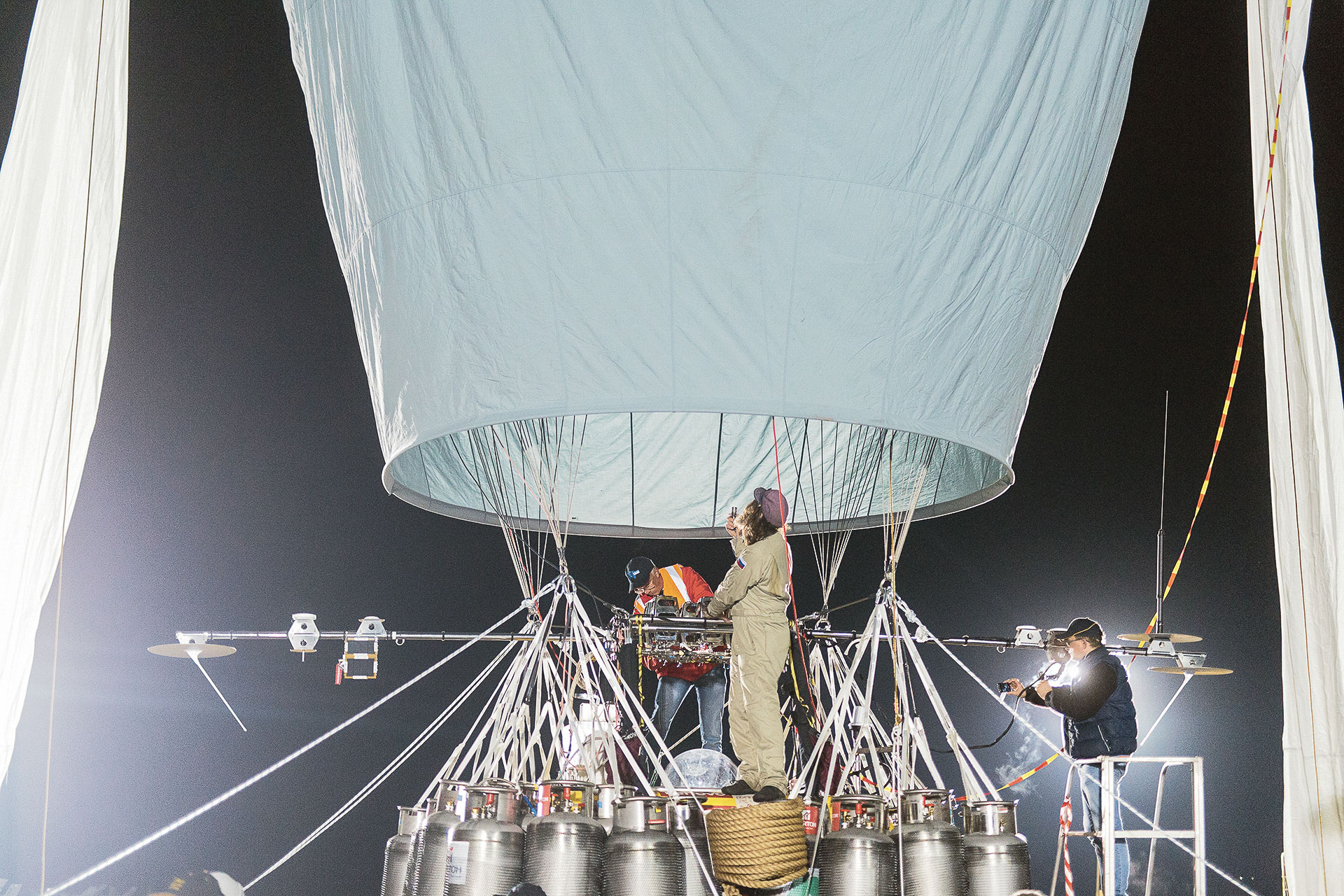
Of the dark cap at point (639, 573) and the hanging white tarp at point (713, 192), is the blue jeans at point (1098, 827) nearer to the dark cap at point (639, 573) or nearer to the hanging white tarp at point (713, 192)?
the hanging white tarp at point (713, 192)

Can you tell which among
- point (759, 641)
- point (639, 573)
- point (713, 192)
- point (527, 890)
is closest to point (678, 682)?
point (639, 573)

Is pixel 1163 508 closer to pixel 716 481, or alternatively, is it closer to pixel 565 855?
pixel 716 481

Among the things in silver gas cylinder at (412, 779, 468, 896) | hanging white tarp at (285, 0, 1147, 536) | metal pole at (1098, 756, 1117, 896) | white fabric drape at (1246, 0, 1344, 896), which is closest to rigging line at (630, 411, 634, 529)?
hanging white tarp at (285, 0, 1147, 536)

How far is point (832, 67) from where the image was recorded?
3.56 meters

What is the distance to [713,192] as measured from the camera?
3613mm

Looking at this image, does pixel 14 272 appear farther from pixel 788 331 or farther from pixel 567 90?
pixel 788 331

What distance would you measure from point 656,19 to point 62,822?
5.28 m

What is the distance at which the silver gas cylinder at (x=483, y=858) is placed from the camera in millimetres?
3473

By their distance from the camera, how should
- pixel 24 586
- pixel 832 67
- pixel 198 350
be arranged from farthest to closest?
pixel 198 350 < pixel 832 67 < pixel 24 586

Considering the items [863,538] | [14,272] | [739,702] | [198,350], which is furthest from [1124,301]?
[14,272]

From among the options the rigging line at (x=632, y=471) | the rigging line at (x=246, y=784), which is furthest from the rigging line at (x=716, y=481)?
the rigging line at (x=246, y=784)

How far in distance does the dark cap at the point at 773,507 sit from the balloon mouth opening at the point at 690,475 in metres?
1.00

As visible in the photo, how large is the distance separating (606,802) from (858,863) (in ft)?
2.88

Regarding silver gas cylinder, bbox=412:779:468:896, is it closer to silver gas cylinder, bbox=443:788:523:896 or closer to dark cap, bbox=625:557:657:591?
silver gas cylinder, bbox=443:788:523:896
